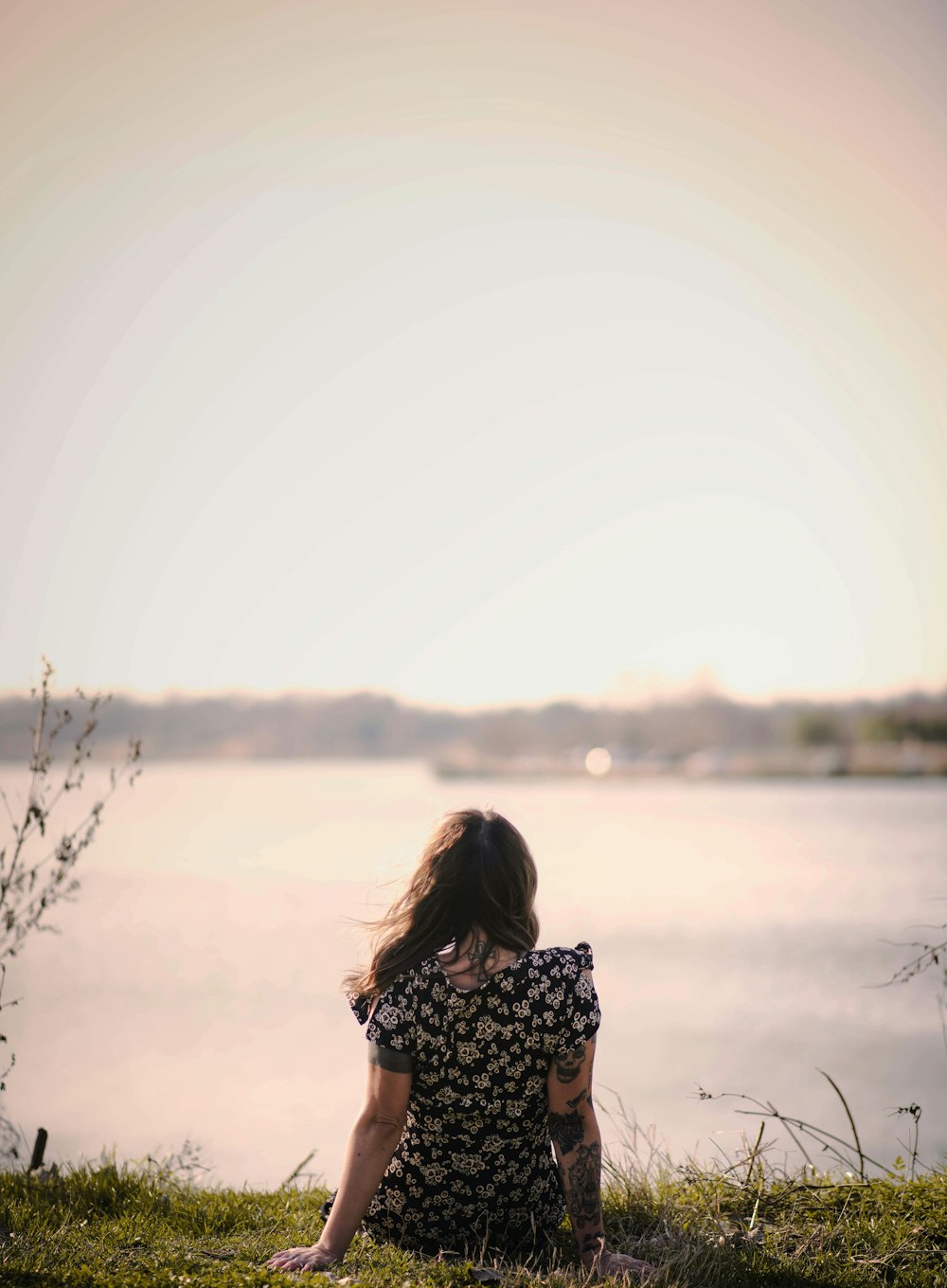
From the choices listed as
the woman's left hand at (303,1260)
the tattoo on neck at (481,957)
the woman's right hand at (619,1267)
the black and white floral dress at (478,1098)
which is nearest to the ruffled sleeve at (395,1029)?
the black and white floral dress at (478,1098)

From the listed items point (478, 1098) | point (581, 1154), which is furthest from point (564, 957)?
point (581, 1154)

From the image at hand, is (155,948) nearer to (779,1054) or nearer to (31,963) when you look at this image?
(31,963)

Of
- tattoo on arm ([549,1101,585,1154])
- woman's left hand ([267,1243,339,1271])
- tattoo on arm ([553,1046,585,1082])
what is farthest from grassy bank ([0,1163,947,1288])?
tattoo on arm ([553,1046,585,1082])

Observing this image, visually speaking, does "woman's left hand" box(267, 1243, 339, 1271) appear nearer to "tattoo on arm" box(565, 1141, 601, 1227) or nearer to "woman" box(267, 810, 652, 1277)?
"woman" box(267, 810, 652, 1277)

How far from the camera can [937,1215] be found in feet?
11.1

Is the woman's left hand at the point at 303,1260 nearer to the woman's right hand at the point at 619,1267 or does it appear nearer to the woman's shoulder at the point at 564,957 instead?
the woman's right hand at the point at 619,1267

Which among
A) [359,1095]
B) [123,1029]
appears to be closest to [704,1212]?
[359,1095]

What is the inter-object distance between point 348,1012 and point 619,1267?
9.32 metres

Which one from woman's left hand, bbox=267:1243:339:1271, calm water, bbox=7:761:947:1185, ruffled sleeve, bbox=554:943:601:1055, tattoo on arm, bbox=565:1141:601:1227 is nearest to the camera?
woman's left hand, bbox=267:1243:339:1271

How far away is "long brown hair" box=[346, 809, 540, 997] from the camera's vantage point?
2.77 m

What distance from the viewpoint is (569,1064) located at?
2.81m

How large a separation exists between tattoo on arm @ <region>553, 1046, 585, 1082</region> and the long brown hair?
0.92 feet

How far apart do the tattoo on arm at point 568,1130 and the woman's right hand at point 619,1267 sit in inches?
10.9

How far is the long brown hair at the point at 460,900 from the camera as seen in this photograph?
2770 mm
